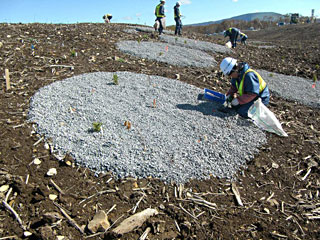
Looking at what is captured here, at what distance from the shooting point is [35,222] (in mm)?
2652

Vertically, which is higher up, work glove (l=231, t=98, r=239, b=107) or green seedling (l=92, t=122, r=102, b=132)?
work glove (l=231, t=98, r=239, b=107)

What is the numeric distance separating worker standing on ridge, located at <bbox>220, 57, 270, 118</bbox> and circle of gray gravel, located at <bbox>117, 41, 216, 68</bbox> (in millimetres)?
3332

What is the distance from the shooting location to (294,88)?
7625 millimetres

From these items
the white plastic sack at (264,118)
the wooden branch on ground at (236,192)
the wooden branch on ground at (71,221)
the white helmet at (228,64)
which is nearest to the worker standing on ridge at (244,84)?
the white helmet at (228,64)

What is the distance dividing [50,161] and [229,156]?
279 cm

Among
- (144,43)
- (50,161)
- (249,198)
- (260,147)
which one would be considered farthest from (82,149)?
(144,43)

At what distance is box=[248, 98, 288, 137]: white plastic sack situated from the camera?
4.68 metres

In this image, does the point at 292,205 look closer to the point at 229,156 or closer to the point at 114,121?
the point at 229,156

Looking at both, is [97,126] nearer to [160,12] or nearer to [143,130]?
[143,130]

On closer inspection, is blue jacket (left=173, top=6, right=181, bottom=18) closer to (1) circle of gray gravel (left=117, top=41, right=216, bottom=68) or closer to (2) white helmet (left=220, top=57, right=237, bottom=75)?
(1) circle of gray gravel (left=117, top=41, right=216, bottom=68)

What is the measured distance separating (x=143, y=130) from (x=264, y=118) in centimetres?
247

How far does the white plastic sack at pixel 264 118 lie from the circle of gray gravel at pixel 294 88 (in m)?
2.81

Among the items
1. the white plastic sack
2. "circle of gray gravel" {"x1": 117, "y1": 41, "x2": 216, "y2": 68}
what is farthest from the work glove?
"circle of gray gravel" {"x1": 117, "y1": 41, "x2": 216, "y2": 68}

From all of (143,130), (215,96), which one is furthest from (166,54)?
(143,130)
